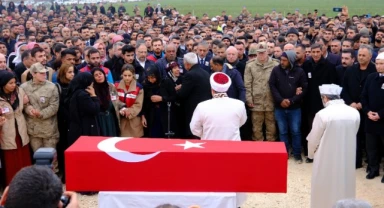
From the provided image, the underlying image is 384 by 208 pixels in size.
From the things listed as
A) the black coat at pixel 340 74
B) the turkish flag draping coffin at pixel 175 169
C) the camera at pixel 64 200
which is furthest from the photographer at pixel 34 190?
the black coat at pixel 340 74

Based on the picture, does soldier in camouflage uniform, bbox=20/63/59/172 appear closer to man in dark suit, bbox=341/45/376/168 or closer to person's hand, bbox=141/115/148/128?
person's hand, bbox=141/115/148/128

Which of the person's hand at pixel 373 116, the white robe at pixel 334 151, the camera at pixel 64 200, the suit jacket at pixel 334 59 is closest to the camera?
the camera at pixel 64 200

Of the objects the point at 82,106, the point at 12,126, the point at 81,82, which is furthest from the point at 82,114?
the point at 12,126

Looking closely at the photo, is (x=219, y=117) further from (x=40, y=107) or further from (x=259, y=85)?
(x=259, y=85)

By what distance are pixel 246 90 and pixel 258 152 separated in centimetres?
440

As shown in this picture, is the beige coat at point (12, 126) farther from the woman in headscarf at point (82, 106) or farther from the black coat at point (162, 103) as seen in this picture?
the black coat at point (162, 103)

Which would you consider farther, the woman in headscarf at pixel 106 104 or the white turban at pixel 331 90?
the woman in headscarf at pixel 106 104

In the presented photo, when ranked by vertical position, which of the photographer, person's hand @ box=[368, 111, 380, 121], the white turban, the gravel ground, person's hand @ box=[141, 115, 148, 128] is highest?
the photographer

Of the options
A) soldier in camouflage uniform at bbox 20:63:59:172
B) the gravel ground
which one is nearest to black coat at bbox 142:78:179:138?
soldier in camouflage uniform at bbox 20:63:59:172

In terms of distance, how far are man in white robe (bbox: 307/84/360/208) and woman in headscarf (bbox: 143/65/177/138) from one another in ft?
8.41

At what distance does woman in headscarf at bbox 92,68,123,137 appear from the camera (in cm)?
677

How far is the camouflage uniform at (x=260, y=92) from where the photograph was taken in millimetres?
8203

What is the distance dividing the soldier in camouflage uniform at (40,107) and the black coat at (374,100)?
4.41 metres

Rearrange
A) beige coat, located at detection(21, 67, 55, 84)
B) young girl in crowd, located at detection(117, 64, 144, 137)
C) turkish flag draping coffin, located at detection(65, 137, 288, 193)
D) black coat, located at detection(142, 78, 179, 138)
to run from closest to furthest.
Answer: turkish flag draping coffin, located at detection(65, 137, 288, 193) < young girl in crowd, located at detection(117, 64, 144, 137) < beige coat, located at detection(21, 67, 55, 84) < black coat, located at detection(142, 78, 179, 138)
